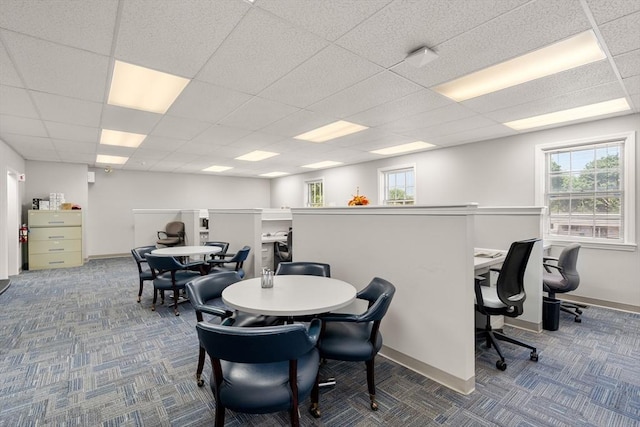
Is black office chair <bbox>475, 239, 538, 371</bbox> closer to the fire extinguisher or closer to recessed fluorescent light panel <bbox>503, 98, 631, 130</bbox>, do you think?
recessed fluorescent light panel <bbox>503, 98, 631, 130</bbox>

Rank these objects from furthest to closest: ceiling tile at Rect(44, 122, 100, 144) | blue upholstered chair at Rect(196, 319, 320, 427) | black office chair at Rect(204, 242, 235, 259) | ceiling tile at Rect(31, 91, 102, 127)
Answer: black office chair at Rect(204, 242, 235, 259) → ceiling tile at Rect(44, 122, 100, 144) → ceiling tile at Rect(31, 91, 102, 127) → blue upholstered chair at Rect(196, 319, 320, 427)

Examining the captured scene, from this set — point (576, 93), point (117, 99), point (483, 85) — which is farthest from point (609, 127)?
point (117, 99)

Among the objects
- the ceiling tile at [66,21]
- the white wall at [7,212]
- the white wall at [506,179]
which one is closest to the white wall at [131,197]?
the white wall at [7,212]

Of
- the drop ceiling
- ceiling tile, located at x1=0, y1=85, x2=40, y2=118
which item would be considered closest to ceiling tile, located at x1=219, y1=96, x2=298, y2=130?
the drop ceiling

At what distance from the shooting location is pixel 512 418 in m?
1.86

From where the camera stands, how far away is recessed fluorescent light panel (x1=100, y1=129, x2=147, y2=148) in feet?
15.4

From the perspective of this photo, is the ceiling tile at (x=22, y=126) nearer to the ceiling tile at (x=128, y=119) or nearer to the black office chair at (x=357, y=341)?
the ceiling tile at (x=128, y=119)

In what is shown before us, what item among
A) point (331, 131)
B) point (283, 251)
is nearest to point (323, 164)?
point (331, 131)

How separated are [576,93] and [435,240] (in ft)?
8.32

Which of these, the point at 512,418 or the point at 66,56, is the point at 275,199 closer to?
the point at 66,56

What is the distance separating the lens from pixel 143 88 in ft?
10.0

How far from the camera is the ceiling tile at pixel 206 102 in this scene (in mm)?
2998

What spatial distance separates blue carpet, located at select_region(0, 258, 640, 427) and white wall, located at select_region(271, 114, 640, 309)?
2.23 feet

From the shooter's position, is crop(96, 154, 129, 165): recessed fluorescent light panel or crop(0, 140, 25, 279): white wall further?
crop(96, 154, 129, 165): recessed fluorescent light panel
